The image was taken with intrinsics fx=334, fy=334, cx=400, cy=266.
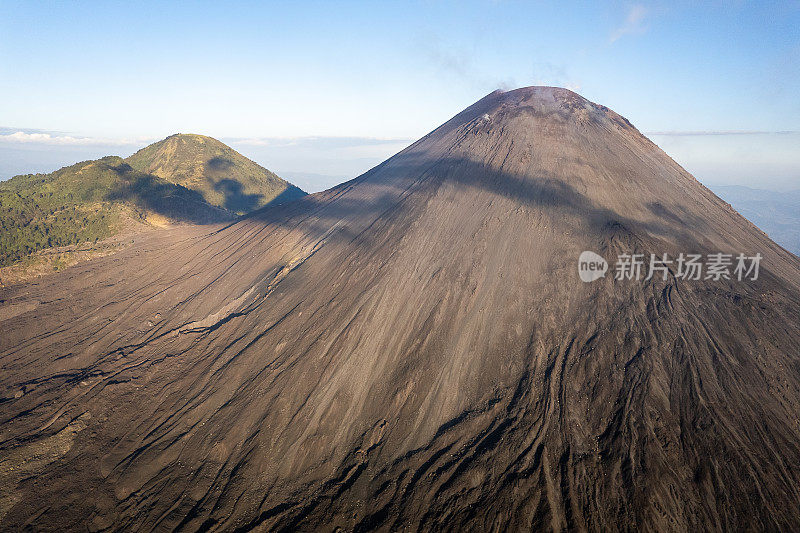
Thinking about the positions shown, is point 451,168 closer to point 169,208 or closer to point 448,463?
point 448,463

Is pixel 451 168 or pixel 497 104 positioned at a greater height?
pixel 497 104

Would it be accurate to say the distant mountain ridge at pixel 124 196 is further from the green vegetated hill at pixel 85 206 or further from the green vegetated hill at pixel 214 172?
the green vegetated hill at pixel 214 172

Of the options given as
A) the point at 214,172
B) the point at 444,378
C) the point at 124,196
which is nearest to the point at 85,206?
the point at 124,196

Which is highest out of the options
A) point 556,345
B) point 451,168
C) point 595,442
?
point 451,168

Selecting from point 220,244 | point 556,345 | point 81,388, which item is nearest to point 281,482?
point 556,345

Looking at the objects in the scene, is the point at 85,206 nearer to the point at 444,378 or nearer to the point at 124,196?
the point at 124,196

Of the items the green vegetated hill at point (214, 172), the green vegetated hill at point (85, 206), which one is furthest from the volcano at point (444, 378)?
the green vegetated hill at point (214, 172)
